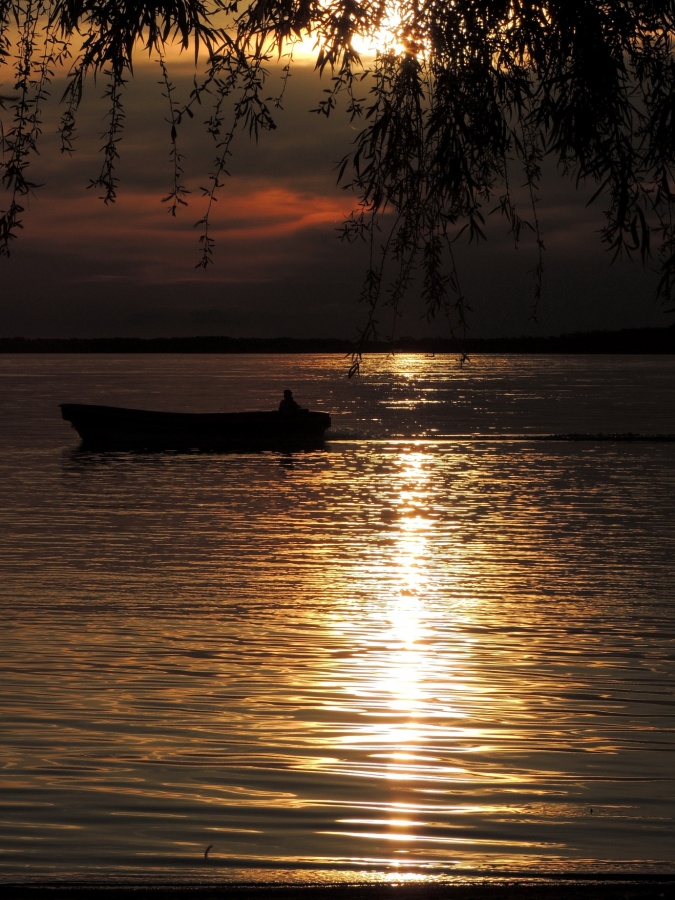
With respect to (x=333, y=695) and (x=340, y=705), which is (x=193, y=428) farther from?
(x=340, y=705)

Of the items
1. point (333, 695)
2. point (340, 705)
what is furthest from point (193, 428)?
point (340, 705)

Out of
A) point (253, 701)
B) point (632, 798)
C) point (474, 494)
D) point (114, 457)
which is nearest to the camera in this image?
point (632, 798)

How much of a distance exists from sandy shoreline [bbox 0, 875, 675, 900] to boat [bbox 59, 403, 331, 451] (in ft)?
151

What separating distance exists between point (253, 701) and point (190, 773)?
2.31m

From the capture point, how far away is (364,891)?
6.27 metres

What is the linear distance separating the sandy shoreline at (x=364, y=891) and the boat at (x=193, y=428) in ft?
151

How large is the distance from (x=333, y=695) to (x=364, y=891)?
19.8 feet

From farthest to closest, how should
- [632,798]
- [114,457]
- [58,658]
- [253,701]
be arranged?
[114,457] < [58,658] < [253,701] < [632,798]

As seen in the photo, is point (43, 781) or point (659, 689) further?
point (659, 689)

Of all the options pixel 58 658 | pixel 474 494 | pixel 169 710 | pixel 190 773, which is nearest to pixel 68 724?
pixel 169 710

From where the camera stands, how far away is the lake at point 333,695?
8.30 m

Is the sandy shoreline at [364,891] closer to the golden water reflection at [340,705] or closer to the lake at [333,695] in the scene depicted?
the lake at [333,695]

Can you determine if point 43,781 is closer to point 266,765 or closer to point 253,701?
point 266,765

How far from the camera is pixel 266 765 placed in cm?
1005
